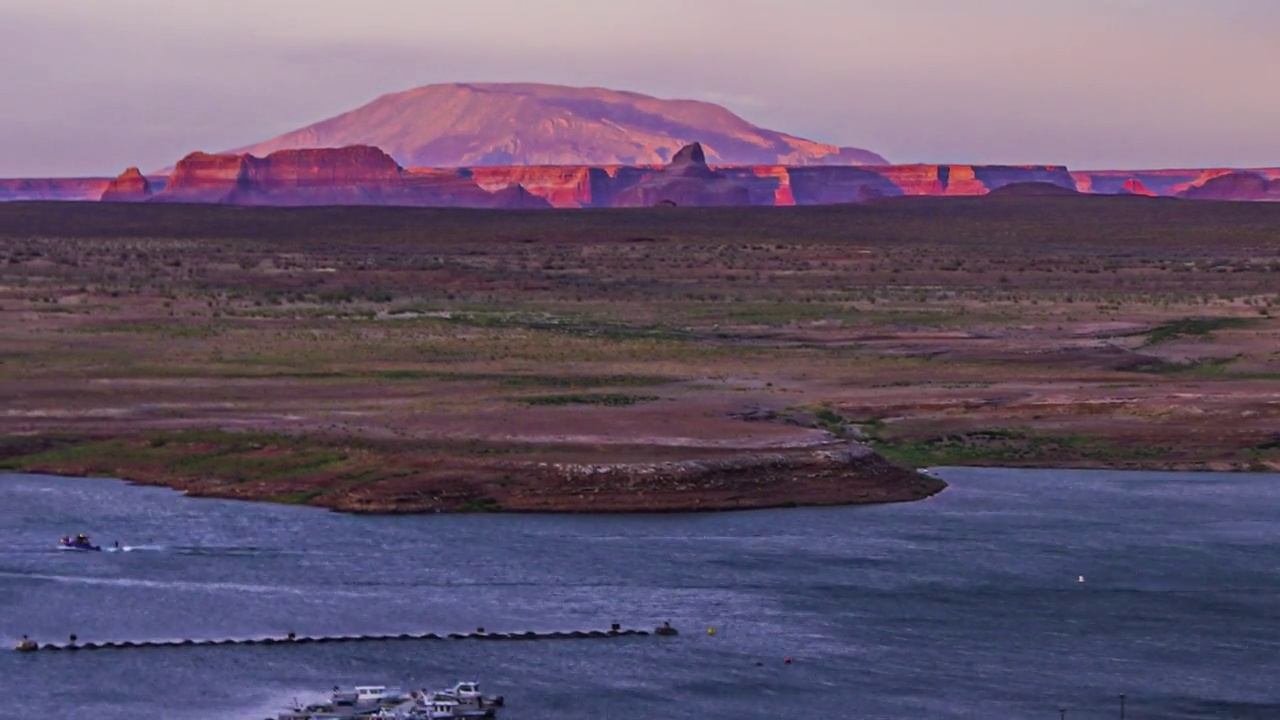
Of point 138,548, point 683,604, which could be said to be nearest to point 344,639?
point 683,604

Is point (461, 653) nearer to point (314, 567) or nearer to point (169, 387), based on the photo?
point (314, 567)

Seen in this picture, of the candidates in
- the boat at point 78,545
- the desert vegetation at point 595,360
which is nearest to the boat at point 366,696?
the boat at point 78,545

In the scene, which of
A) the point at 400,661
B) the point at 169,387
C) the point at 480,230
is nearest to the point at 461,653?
the point at 400,661

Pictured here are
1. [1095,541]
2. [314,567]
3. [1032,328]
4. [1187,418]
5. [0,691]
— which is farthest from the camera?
[1032,328]

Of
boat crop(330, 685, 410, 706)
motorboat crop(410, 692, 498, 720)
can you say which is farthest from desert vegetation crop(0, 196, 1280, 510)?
motorboat crop(410, 692, 498, 720)

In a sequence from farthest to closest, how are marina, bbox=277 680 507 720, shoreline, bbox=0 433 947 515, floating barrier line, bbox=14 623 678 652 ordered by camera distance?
shoreline, bbox=0 433 947 515 → floating barrier line, bbox=14 623 678 652 → marina, bbox=277 680 507 720

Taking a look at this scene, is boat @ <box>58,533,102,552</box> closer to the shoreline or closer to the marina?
the shoreline

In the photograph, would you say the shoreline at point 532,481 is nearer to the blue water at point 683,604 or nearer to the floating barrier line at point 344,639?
the blue water at point 683,604

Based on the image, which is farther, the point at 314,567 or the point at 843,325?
the point at 843,325
